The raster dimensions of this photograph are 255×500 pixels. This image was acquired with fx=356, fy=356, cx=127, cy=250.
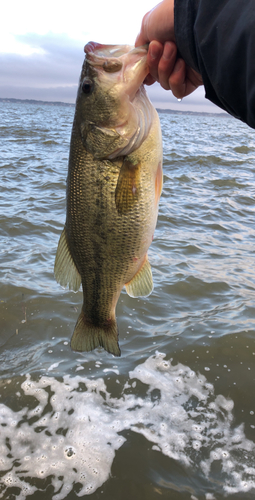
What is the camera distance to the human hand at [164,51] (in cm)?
174

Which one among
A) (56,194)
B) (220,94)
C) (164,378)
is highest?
(220,94)

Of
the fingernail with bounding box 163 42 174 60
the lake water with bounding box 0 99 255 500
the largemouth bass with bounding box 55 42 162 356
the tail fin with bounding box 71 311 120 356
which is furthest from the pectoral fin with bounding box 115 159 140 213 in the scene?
the lake water with bounding box 0 99 255 500

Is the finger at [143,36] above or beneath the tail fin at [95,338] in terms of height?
above

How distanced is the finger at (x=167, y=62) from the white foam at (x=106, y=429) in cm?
275

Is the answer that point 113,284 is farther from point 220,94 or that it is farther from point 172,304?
point 172,304

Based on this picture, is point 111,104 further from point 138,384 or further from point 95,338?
point 138,384

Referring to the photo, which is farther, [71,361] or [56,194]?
[56,194]

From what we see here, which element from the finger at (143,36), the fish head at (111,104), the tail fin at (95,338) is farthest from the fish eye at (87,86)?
the tail fin at (95,338)

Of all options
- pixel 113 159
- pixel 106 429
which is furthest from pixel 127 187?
pixel 106 429

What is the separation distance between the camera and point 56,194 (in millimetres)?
9516

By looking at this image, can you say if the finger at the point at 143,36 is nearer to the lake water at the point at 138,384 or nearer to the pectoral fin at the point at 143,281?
the pectoral fin at the point at 143,281

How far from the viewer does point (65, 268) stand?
2.37m

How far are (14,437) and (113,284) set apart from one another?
1763 millimetres

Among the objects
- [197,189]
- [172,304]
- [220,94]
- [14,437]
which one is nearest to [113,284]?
[220,94]
